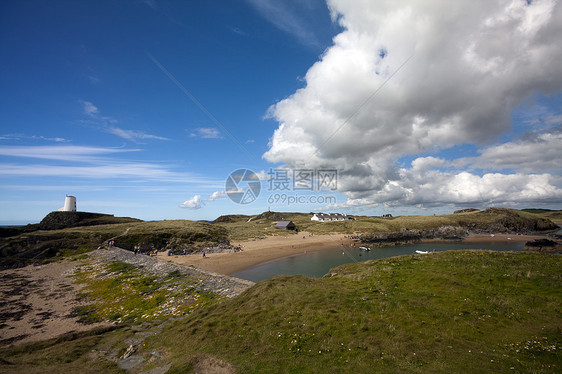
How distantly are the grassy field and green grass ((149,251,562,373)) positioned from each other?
0.06 m

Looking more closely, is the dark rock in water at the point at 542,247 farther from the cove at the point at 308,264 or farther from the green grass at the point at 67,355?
the green grass at the point at 67,355

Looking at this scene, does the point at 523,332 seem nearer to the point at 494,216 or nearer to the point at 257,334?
the point at 257,334

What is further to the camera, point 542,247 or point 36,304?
point 542,247

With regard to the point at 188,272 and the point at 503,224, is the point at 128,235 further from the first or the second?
the point at 503,224

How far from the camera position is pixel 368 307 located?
15.5 m

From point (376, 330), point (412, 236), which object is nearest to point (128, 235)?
point (376, 330)

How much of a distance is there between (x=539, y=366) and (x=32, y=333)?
37646 millimetres

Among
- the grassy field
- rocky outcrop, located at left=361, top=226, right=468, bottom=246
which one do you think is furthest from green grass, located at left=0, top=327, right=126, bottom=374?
rocky outcrop, located at left=361, top=226, right=468, bottom=246

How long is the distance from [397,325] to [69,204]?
139598mm

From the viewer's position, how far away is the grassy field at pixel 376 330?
33.0ft

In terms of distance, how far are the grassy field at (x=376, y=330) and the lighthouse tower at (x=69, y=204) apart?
117 meters

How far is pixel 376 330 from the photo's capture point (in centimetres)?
1257

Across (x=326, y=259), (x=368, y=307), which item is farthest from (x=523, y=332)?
(x=326, y=259)

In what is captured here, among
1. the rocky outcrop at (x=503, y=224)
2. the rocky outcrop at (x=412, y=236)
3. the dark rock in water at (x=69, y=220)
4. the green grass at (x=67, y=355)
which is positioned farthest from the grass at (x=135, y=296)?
the rocky outcrop at (x=503, y=224)
